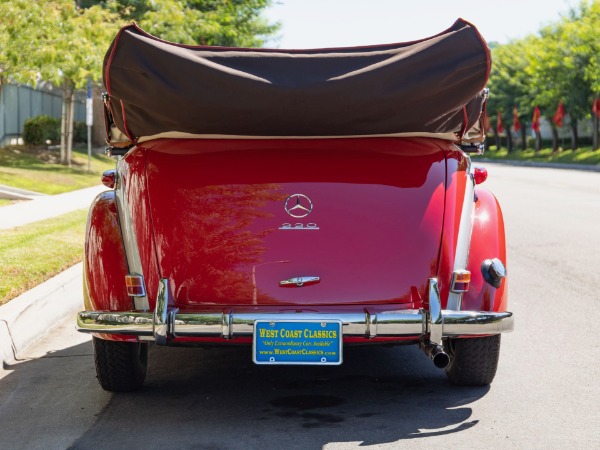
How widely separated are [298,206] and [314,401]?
3.48 feet

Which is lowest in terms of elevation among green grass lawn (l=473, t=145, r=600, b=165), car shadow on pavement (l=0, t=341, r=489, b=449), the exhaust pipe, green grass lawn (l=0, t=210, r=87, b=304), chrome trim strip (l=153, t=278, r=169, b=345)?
green grass lawn (l=473, t=145, r=600, b=165)

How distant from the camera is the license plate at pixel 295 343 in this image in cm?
485

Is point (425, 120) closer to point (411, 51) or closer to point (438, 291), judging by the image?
point (411, 51)

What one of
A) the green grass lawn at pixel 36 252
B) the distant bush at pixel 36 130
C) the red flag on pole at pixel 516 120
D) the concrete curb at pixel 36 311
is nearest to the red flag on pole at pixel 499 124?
the red flag on pole at pixel 516 120

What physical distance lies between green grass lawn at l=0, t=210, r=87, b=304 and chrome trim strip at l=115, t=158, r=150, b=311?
2483mm

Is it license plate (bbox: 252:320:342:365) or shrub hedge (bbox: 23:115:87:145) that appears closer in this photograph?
license plate (bbox: 252:320:342:365)

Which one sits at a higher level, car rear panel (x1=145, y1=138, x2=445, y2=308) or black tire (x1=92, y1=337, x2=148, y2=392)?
car rear panel (x1=145, y1=138, x2=445, y2=308)

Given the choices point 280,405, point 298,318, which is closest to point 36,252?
point 280,405

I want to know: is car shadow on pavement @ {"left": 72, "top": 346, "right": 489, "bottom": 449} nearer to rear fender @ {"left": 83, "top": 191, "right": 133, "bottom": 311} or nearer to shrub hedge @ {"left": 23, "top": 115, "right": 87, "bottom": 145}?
rear fender @ {"left": 83, "top": 191, "right": 133, "bottom": 311}

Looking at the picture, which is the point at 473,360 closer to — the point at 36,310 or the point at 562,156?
the point at 36,310

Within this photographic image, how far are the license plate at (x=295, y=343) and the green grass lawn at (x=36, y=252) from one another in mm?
3379

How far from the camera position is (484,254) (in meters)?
5.39

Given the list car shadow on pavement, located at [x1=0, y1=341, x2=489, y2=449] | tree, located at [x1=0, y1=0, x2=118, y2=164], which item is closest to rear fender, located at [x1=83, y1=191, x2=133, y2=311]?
car shadow on pavement, located at [x1=0, y1=341, x2=489, y2=449]

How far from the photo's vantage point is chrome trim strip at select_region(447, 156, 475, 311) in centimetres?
519
